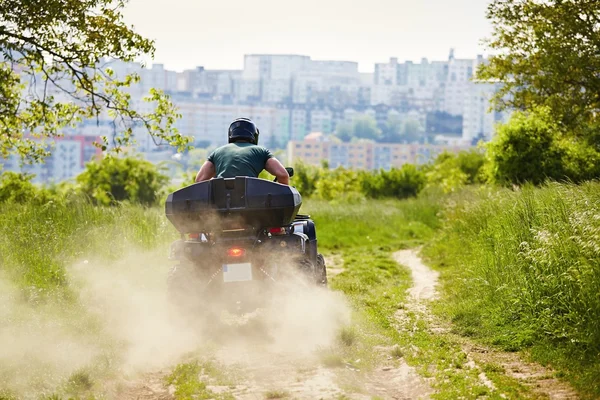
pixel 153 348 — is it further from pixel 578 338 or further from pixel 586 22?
pixel 586 22

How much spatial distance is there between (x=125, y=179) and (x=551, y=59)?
18.8 metres

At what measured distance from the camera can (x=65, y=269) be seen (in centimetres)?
974

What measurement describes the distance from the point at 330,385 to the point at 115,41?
8127mm

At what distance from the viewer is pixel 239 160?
8258 millimetres

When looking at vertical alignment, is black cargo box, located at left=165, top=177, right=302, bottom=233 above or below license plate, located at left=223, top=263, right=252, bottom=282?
above

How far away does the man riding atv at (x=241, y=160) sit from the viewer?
8.23 metres

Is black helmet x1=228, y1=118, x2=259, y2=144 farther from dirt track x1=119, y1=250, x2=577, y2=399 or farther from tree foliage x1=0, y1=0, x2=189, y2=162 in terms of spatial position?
tree foliage x1=0, y1=0, x2=189, y2=162

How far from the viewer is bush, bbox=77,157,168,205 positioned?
3238 centimetres

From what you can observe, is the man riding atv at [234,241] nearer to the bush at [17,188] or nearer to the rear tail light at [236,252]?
the rear tail light at [236,252]

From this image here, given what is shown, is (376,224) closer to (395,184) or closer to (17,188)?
(17,188)

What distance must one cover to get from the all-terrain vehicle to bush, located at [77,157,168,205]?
24533mm

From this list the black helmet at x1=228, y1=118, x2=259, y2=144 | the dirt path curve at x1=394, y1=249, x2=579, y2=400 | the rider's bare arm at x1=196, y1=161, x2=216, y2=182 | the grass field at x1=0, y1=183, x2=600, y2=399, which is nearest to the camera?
the dirt path curve at x1=394, y1=249, x2=579, y2=400

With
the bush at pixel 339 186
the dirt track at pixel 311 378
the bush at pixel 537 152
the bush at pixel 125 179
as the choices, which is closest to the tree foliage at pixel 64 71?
the dirt track at pixel 311 378

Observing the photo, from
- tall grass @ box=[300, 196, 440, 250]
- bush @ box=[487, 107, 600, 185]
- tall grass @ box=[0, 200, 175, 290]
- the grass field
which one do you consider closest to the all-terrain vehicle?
the grass field
